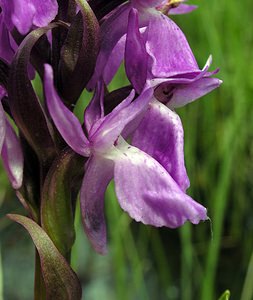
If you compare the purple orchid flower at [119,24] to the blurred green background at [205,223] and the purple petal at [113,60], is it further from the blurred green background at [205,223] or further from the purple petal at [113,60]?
the blurred green background at [205,223]

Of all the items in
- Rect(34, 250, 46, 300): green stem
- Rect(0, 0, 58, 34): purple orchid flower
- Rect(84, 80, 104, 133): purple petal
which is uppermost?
Rect(0, 0, 58, 34): purple orchid flower

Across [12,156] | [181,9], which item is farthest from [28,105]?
[181,9]

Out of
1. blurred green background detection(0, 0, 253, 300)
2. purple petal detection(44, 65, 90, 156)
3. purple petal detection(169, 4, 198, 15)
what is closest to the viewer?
purple petal detection(44, 65, 90, 156)

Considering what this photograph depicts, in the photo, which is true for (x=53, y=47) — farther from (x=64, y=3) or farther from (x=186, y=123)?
(x=186, y=123)

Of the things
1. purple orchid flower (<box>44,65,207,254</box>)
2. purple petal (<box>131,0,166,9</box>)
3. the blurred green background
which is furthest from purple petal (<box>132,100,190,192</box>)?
the blurred green background

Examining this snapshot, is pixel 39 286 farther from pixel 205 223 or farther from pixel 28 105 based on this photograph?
pixel 205 223

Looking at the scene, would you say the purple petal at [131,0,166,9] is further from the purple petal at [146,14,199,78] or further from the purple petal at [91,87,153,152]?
the purple petal at [91,87,153,152]

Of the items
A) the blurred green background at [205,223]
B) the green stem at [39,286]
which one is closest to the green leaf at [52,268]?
the green stem at [39,286]
